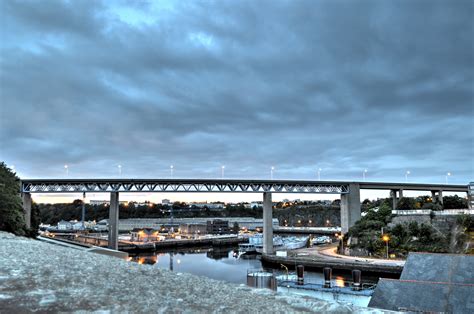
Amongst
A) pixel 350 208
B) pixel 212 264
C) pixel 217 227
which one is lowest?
pixel 212 264

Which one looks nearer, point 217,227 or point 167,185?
point 167,185

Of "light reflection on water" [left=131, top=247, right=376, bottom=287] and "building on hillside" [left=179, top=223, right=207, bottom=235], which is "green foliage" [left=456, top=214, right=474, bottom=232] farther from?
"building on hillside" [left=179, top=223, right=207, bottom=235]

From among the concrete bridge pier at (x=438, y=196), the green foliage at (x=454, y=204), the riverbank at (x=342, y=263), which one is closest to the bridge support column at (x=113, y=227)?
the riverbank at (x=342, y=263)

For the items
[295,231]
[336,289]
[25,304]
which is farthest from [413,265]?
[295,231]

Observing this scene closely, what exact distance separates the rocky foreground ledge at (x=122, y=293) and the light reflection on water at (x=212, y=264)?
1639 inches

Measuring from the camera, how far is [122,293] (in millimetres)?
11117

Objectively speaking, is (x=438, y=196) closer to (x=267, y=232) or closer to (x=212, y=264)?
(x=267, y=232)

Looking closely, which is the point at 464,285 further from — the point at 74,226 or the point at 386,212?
the point at 74,226

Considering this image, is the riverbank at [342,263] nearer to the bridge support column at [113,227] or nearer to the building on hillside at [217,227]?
the bridge support column at [113,227]

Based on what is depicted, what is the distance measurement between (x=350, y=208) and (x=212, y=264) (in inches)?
1383

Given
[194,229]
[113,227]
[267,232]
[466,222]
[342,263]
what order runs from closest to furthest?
[342,263]
[466,222]
[267,232]
[113,227]
[194,229]

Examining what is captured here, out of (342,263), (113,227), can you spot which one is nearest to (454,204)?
(342,263)

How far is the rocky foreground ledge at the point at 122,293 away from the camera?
957 cm

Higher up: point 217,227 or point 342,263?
point 342,263
